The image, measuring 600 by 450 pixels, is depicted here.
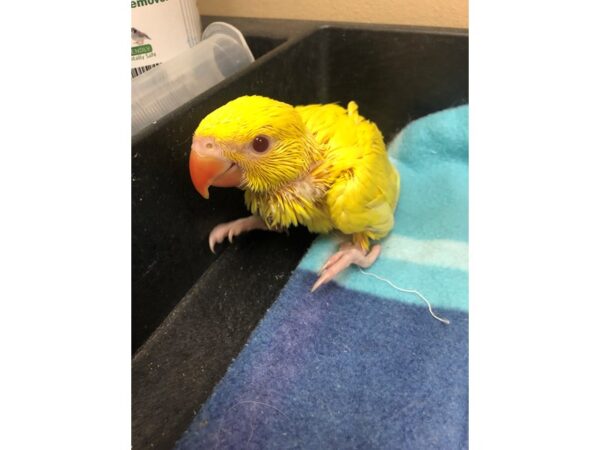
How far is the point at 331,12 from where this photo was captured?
81 cm

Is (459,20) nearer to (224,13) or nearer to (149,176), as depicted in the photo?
(224,13)

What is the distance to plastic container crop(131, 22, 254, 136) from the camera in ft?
1.70

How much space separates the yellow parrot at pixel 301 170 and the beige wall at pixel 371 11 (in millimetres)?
219

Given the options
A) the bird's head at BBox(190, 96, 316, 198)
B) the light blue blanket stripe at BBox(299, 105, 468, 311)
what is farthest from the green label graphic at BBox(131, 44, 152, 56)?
the light blue blanket stripe at BBox(299, 105, 468, 311)

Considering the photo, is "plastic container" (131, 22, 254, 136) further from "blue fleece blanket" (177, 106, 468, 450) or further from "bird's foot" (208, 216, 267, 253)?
"blue fleece blanket" (177, 106, 468, 450)

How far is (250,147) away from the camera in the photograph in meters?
0.48

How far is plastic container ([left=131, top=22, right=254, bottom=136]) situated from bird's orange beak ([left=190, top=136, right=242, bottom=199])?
7cm

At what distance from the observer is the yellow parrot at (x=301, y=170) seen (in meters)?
0.46

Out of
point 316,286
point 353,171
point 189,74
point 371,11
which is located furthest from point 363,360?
point 371,11

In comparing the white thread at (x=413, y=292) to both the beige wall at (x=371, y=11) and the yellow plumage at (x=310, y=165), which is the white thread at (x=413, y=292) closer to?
the yellow plumage at (x=310, y=165)

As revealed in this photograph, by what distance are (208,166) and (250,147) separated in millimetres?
47

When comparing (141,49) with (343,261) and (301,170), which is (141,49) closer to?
(301,170)
